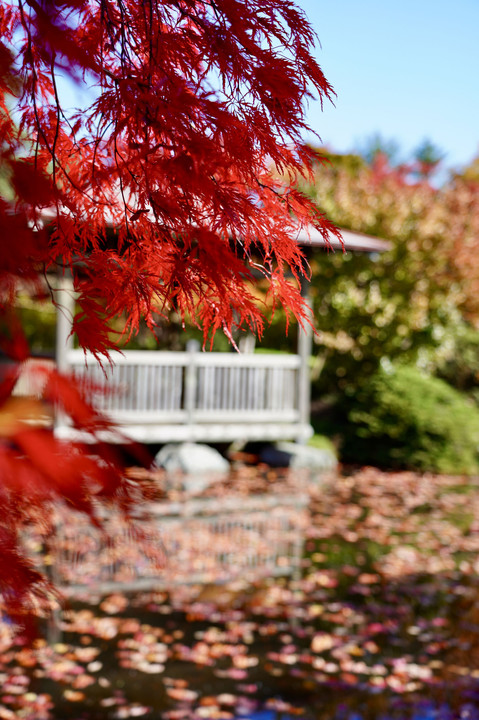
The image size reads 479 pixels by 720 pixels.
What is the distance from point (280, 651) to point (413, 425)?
841 cm

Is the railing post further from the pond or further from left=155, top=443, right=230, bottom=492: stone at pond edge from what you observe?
the pond

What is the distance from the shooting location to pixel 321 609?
19.9ft

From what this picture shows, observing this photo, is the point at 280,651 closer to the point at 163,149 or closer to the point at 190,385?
the point at 163,149

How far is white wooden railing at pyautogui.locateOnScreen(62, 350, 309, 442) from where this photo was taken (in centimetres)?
1127

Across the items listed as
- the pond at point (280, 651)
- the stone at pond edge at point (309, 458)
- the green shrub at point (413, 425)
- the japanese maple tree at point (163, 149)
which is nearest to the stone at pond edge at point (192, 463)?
the stone at pond edge at point (309, 458)

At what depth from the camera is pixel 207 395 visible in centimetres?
1188

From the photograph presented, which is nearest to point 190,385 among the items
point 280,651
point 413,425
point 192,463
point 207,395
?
point 207,395

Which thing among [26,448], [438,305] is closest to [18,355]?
[26,448]

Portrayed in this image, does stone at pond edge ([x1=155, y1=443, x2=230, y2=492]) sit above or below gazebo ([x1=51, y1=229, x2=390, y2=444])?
below

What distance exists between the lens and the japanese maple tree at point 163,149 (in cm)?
144

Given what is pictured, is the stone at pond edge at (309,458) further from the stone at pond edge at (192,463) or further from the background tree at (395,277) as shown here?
the background tree at (395,277)

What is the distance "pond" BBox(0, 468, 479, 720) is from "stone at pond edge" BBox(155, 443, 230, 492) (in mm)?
3852

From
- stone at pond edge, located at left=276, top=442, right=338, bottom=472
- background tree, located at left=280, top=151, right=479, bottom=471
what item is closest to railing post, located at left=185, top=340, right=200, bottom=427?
stone at pond edge, located at left=276, top=442, right=338, bottom=472

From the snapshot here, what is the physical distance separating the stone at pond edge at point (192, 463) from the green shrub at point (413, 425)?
122 inches
